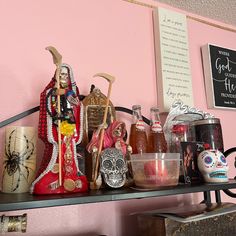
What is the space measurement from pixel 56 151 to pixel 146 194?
205 mm

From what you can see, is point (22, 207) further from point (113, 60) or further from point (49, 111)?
point (113, 60)

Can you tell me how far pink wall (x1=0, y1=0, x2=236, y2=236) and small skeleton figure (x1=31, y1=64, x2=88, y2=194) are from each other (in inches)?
7.5

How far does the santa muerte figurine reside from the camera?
0.54 meters

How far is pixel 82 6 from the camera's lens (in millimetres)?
889

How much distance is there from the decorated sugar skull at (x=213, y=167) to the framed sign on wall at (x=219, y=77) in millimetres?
408

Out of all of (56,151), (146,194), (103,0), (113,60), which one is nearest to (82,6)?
(103,0)

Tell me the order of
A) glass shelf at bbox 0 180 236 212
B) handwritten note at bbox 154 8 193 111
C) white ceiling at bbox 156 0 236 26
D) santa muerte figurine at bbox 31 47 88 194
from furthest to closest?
white ceiling at bbox 156 0 236 26, handwritten note at bbox 154 8 193 111, santa muerte figurine at bbox 31 47 88 194, glass shelf at bbox 0 180 236 212

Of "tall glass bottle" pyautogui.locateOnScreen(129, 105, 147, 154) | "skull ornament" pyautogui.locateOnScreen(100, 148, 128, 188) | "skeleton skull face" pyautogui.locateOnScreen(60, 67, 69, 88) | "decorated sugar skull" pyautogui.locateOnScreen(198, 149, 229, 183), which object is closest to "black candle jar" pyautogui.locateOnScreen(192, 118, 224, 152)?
Result: "decorated sugar skull" pyautogui.locateOnScreen(198, 149, 229, 183)

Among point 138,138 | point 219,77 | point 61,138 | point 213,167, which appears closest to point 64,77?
point 61,138

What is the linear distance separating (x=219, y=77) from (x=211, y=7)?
284 millimetres

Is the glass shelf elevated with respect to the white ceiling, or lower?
lower

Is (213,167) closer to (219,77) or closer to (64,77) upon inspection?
(64,77)

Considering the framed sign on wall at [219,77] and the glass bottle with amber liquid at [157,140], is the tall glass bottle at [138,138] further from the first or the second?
the framed sign on wall at [219,77]

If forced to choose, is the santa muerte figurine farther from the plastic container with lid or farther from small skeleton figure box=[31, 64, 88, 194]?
the plastic container with lid
